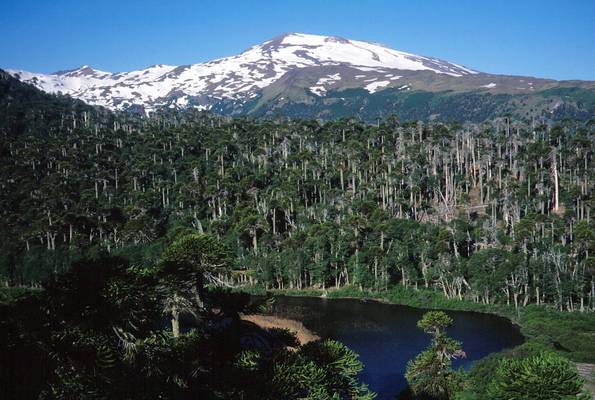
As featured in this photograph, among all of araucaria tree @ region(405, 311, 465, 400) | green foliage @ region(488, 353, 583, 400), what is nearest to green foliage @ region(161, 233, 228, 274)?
green foliage @ region(488, 353, 583, 400)

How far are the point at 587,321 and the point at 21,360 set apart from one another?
63766 mm

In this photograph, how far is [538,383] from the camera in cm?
2238

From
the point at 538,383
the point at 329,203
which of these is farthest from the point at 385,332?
the point at 329,203

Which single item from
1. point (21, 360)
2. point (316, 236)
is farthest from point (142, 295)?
point (316, 236)

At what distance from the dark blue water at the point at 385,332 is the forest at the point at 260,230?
622 cm

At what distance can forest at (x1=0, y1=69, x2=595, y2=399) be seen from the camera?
Result: 1645cm

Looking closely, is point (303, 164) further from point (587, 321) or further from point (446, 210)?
point (587, 321)

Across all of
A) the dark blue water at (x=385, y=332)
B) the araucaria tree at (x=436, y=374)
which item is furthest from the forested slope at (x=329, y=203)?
the araucaria tree at (x=436, y=374)

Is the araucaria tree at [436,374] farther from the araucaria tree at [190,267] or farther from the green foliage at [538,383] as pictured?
the araucaria tree at [190,267]

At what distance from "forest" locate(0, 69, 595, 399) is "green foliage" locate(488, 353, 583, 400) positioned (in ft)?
1.37

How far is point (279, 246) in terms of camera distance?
326ft

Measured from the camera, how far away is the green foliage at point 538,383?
72.9ft

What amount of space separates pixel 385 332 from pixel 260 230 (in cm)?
4813

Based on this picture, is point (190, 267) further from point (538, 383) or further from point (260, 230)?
point (260, 230)
